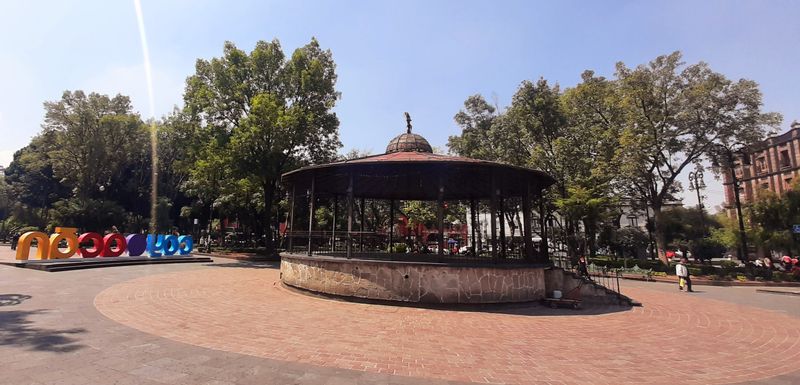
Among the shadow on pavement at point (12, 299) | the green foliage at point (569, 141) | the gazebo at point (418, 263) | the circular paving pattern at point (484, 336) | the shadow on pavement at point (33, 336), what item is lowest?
the circular paving pattern at point (484, 336)

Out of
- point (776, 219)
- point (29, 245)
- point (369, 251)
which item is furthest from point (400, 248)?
point (776, 219)

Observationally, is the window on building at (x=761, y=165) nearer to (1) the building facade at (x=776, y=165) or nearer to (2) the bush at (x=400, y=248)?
(1) the building facade at (x=776, y=165)

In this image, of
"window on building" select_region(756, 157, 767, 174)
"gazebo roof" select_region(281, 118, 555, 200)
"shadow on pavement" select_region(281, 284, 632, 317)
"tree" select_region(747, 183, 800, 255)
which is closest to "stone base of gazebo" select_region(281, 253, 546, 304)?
"shadow on pavement" select_region(281, 284, 632, 317)

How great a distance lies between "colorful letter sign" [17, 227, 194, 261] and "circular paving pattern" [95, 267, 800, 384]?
37.2 feet

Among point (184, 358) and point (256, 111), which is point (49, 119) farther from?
point (184, 358)

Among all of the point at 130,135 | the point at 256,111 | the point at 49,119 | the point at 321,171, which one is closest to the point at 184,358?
the point at 321,171

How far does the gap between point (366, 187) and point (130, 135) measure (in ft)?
137

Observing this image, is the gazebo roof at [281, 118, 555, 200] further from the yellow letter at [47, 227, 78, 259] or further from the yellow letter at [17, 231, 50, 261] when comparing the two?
the yellow letter at [17, 231, 50, 261]

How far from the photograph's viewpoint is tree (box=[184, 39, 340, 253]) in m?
26.5

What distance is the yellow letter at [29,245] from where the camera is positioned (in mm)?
18703

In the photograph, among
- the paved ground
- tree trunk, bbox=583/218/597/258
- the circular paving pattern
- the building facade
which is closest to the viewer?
the paved ground

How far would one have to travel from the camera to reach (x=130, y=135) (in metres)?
45.2

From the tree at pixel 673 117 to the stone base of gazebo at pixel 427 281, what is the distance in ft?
65.0

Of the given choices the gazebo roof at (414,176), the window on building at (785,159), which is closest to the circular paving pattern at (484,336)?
the gazebo roof at (414,176)
